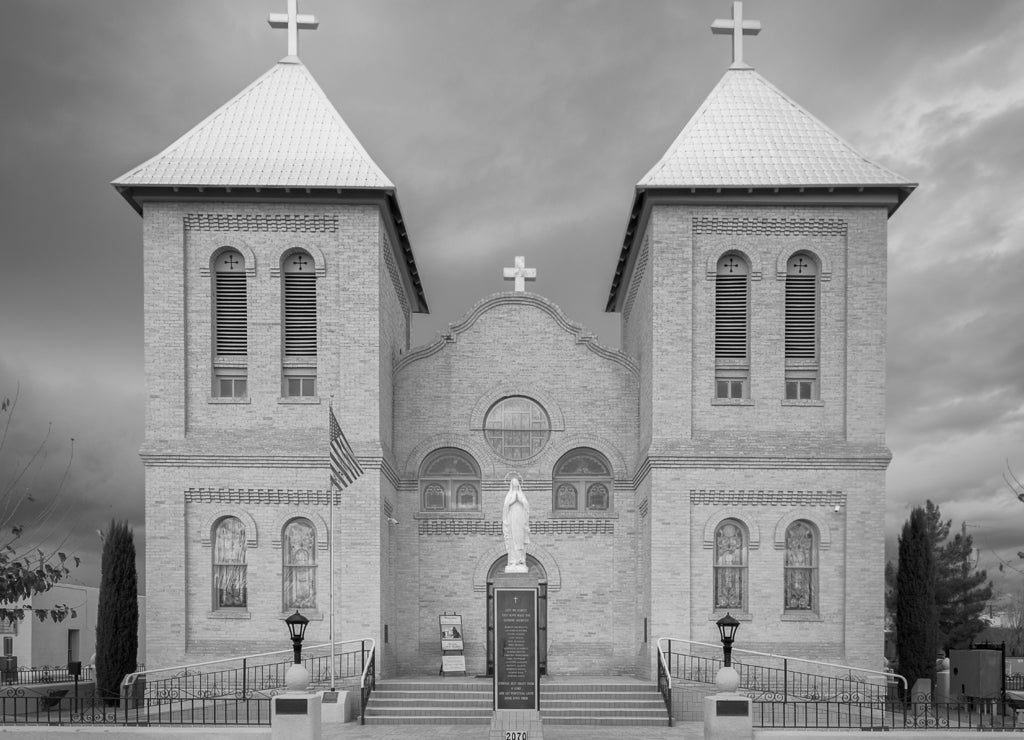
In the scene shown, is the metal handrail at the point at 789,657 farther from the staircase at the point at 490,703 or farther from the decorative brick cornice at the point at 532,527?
the decorative brick cornice at the point at 532,527

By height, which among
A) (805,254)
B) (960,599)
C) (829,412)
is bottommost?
(960,599)

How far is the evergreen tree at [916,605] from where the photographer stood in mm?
24188

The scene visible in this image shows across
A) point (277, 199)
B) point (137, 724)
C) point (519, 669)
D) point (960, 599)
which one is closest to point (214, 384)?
point (277, 199)

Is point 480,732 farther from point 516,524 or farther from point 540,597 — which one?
point 540,597

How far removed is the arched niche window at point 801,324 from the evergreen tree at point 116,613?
1537 cm

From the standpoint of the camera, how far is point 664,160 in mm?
23734

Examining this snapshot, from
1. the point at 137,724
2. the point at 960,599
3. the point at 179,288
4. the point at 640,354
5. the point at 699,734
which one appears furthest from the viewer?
the point at 960,599

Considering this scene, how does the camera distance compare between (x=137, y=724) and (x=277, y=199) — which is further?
(x=277, y=199)

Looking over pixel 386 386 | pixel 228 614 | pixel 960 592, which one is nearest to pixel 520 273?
pixel 386 386

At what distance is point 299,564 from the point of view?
23.0 m

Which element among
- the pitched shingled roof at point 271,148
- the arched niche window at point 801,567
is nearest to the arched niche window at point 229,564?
the pitched shingled roof at point 271,148

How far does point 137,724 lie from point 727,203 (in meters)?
15.6

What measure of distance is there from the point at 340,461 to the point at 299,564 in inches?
169

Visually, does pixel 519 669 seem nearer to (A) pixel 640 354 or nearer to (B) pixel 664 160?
(A) pixel 640 354
